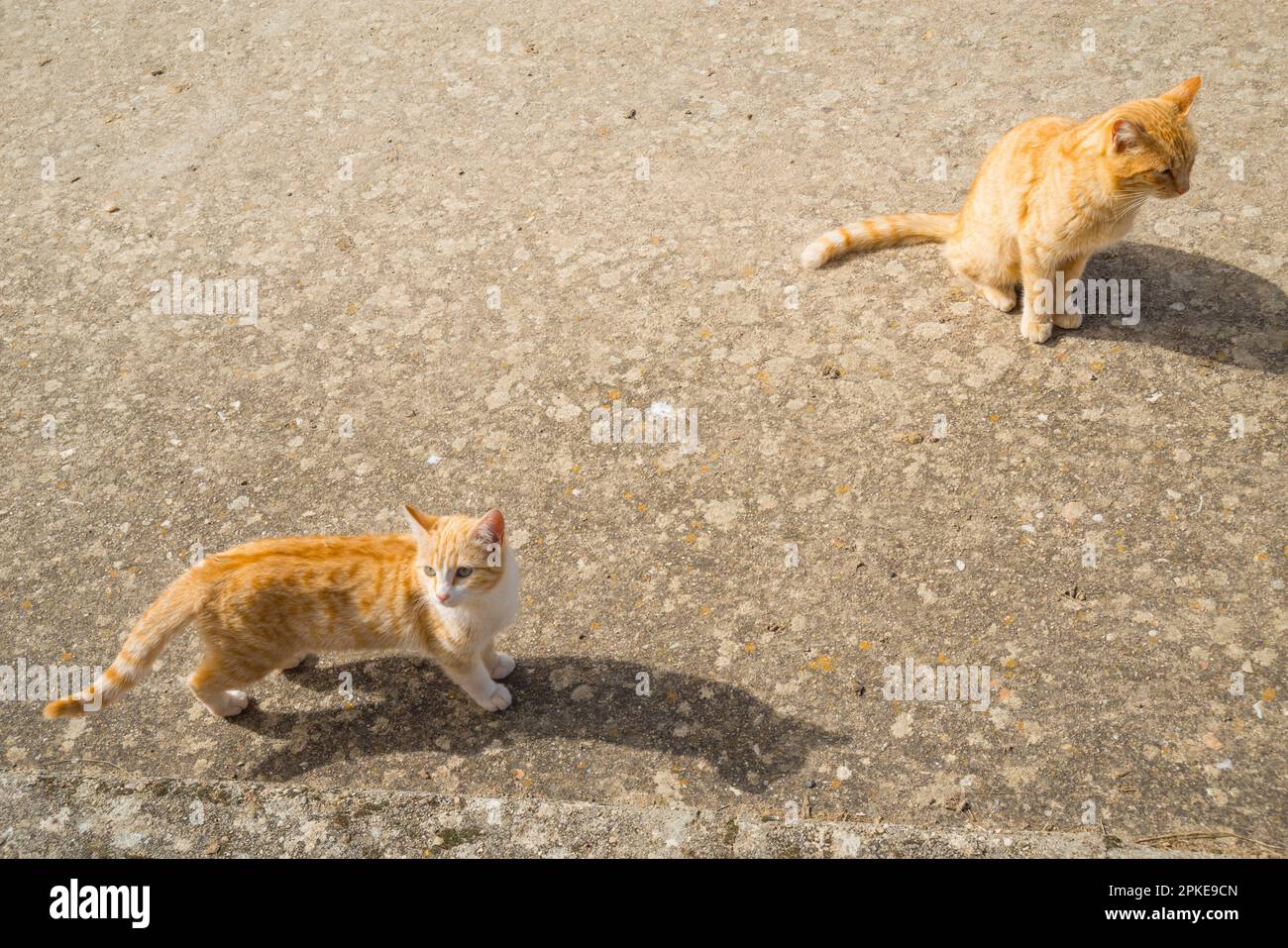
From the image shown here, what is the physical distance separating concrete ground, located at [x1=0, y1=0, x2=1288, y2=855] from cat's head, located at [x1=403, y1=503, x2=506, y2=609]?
0.52 m

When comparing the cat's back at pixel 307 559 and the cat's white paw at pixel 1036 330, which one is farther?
the cat's white paw at pixel 1036 330

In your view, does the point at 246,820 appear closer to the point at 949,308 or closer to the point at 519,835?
the point at 519,835

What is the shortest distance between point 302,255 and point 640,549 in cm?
289

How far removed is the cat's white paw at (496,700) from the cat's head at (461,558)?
0.39m

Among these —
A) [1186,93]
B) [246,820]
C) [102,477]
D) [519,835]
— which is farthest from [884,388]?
[102,477]

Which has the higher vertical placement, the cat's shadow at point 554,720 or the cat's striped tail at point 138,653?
the cat's striped tail at point 138,653

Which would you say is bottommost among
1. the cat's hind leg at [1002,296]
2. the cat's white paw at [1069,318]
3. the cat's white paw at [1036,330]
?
the cat's white paw at [1036,330]

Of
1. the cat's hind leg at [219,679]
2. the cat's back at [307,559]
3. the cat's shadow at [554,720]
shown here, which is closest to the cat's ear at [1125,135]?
the cat's shadow at [554,720]

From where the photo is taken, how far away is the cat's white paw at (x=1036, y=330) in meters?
4.42

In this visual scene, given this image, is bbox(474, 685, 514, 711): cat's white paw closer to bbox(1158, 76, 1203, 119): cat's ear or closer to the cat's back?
the cat's back

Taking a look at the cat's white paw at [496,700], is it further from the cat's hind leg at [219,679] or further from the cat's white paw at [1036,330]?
the cat's white paw at [1036,330]

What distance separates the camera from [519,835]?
2.80 m

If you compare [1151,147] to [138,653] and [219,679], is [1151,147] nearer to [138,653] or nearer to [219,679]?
[219,679]

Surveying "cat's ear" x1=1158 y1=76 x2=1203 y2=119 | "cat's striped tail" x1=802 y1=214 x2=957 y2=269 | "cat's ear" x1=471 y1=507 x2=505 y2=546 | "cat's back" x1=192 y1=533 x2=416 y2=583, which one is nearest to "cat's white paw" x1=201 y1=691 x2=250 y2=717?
"cat's back" x1=192 y1=533 x2=416 y2=583
